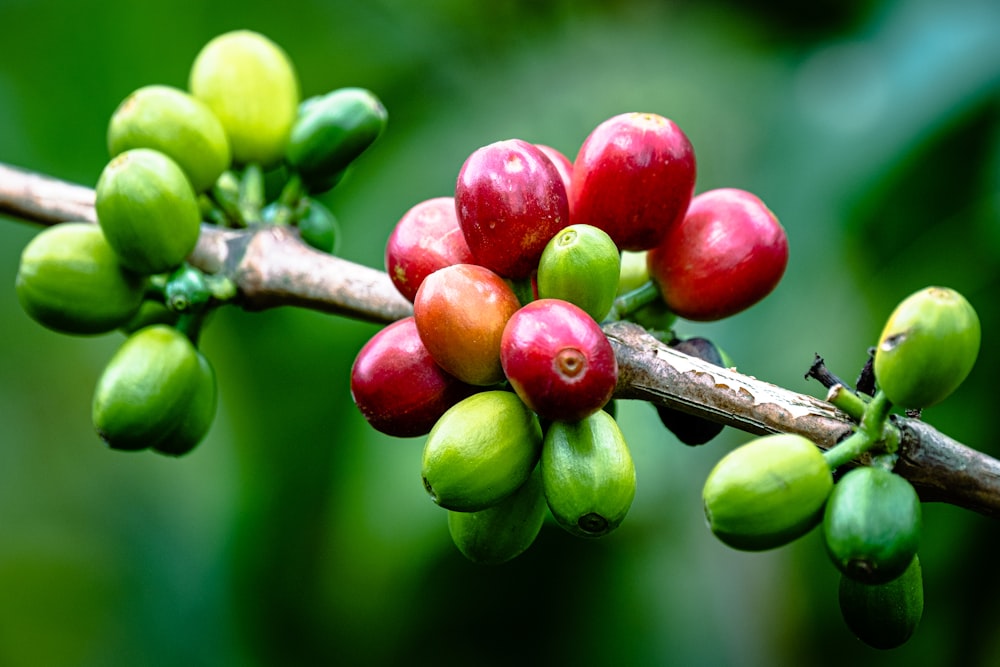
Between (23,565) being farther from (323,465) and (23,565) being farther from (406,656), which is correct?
(406,656)

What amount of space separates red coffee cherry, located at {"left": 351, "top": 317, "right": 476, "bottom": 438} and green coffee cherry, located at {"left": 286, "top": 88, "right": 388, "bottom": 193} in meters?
→ 0.65

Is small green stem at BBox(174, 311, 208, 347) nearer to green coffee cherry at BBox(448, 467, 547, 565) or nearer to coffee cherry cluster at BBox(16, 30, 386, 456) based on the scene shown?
coffee cherry cluster at BBox(16, 30, 386, 456)

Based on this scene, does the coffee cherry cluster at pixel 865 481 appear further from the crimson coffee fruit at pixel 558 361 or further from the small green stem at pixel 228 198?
the small green stem at pixel 228 198

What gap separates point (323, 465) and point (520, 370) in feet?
7.95

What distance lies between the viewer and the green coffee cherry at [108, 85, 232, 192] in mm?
1584

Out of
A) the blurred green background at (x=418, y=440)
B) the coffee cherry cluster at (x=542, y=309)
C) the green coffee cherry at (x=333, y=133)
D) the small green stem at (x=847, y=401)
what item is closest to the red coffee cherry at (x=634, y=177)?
the coffee cherry cluster at (x=542, y=309)

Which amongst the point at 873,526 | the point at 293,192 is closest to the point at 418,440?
the point at 293,192

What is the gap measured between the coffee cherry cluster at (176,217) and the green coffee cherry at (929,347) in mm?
1065

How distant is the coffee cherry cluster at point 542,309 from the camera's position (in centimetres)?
106

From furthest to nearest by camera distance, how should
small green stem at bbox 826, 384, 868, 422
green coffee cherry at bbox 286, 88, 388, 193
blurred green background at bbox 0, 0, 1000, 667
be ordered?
blurred green background at bbox 0, 0, 1000, 667 < green coffee cherry at bbox 286, 88, 388, 193 < small green stem at bbox 826, 384, 868, 422

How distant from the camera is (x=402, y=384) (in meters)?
1.18

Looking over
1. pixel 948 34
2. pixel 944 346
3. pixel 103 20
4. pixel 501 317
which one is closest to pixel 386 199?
pixel 103 20

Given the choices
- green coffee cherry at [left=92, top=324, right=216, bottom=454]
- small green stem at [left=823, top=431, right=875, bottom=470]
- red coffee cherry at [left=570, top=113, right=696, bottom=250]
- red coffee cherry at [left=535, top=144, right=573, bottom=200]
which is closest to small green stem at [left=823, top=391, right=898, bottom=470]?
small green stem at [left=823, top=431, right=875, bottom=470]

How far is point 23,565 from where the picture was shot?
11.5 ft
